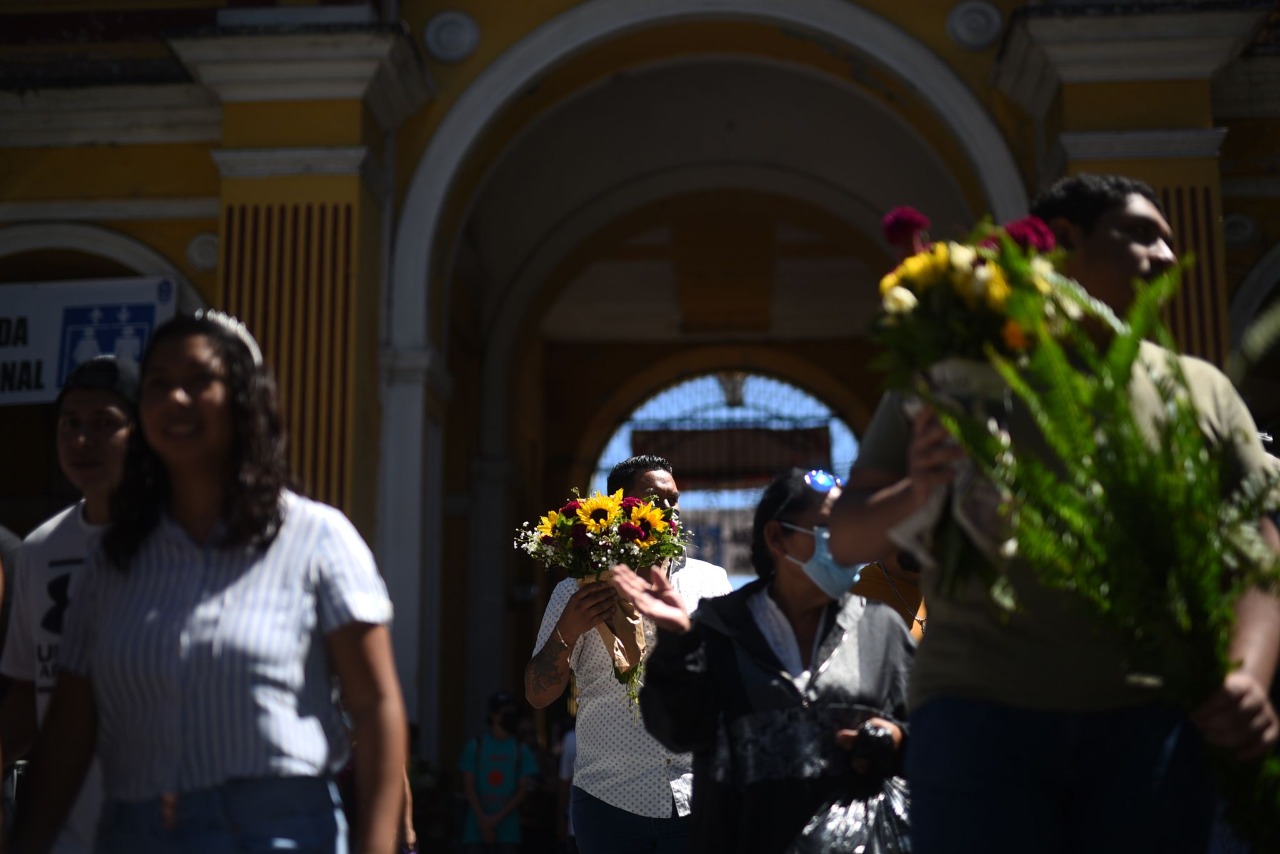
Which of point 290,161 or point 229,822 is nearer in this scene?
point 229,822

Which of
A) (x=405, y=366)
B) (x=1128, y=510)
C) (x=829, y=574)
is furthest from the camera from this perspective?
(x=405, y=366)

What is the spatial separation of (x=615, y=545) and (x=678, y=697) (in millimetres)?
1853

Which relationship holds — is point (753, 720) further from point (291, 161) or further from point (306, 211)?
point (291, 161)

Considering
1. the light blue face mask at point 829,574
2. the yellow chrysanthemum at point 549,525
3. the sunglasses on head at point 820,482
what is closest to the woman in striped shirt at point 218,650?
the light blue face mask at point 829,574

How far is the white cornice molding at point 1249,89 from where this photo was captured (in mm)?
11602

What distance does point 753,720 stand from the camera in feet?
13.2

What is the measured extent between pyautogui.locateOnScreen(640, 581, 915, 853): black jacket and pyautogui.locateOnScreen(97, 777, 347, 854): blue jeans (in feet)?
4.03

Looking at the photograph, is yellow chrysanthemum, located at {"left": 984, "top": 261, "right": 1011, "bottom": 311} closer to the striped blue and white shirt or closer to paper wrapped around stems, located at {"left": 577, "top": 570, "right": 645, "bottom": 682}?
the striped blue and white shirt

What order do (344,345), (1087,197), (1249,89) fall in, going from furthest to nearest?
(1249,89), (344,345), (1087,197)

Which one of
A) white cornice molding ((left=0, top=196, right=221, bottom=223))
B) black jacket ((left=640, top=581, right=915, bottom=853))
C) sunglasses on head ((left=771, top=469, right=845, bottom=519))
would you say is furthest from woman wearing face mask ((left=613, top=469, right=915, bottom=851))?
white cornice molding ((left=0, top=196, right=221, bottom=223))

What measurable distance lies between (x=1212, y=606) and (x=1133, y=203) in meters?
0.91

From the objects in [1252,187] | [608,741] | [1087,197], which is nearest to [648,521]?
[608,741]

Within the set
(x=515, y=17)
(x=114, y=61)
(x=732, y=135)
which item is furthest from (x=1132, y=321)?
Result: (x=732, y=135)

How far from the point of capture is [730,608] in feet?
13.9
